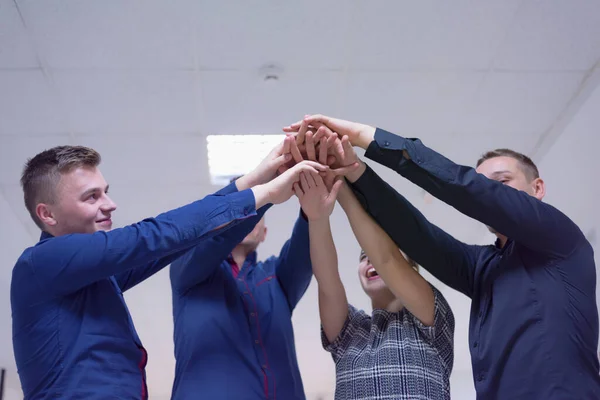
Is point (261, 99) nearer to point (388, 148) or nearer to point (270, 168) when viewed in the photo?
point (270, 168)

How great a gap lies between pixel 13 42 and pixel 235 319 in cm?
141

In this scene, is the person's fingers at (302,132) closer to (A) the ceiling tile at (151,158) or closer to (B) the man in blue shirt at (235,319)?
(B) the man in blue shirt at (235,319)

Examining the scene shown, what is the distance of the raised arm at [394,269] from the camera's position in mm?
1728

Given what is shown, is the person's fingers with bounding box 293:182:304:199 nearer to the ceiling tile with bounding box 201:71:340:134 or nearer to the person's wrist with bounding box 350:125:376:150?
the person's wrist with bounding box 350:125:376:150

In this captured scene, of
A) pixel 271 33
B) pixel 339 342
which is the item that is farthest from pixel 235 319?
pixel 271 33

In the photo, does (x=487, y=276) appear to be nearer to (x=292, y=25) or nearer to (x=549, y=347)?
(x=549, y=347)

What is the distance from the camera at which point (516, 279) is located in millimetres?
1551

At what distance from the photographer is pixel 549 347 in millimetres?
1425

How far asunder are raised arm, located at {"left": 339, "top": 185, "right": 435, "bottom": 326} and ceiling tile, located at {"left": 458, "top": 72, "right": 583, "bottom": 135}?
1251 mm

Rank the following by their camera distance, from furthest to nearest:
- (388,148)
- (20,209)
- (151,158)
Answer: (20,209) → (151,158) → (388,148)

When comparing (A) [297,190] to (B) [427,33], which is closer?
(A) [297,190]

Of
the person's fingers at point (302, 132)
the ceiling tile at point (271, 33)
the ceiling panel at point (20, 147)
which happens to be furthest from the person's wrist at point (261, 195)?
the ceiling panel at point (20, 147)

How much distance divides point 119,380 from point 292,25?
58.4 inches

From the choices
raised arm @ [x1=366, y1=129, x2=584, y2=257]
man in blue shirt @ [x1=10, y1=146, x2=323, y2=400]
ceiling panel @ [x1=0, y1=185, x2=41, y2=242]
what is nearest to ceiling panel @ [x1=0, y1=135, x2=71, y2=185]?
ceiling panel @ [x1=0, y1=185, x2=41, y2=242]
